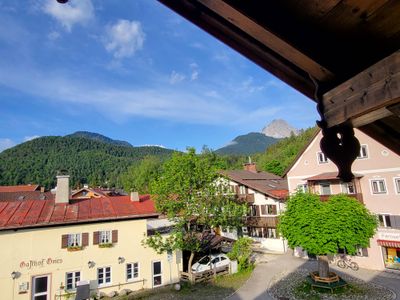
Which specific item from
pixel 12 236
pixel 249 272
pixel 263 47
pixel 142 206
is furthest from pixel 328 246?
pixel 12 236

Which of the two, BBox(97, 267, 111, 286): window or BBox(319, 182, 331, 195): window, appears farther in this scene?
BBox(319, 182, 331, 195): window

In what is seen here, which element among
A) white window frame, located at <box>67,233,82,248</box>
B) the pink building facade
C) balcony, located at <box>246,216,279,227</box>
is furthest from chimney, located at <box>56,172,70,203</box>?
the pink building facade

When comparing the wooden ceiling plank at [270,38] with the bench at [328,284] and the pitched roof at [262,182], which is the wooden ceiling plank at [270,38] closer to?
the bench at [328,284]

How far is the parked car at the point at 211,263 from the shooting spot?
23.7 m

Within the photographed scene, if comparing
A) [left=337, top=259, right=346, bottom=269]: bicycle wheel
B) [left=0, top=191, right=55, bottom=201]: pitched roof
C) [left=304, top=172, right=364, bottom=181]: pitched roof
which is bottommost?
[left=337, top=259, right=346, bottom=269]: bicycle wheel

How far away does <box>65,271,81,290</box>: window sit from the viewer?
1870cm

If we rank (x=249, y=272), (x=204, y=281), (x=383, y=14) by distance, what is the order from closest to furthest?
(x=383, y=14) < (x=204, y=281) < (x=249, y=272)

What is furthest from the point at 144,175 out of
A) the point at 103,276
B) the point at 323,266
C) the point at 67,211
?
the point at 323,266

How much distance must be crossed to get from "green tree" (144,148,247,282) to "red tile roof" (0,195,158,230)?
5.68 ft

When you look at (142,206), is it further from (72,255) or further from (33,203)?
(33,203)

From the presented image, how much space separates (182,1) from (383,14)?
6.33 ft

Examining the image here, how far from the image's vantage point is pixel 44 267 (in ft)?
59.8

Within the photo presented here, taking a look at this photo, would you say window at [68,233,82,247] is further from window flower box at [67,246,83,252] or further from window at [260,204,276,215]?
window at [260,204,276,215]

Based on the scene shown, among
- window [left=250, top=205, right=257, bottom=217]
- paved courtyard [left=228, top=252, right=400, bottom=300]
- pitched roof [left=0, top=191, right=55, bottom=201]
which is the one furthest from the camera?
pitched roof [left=0, top=191, right=55, bottom=201]
